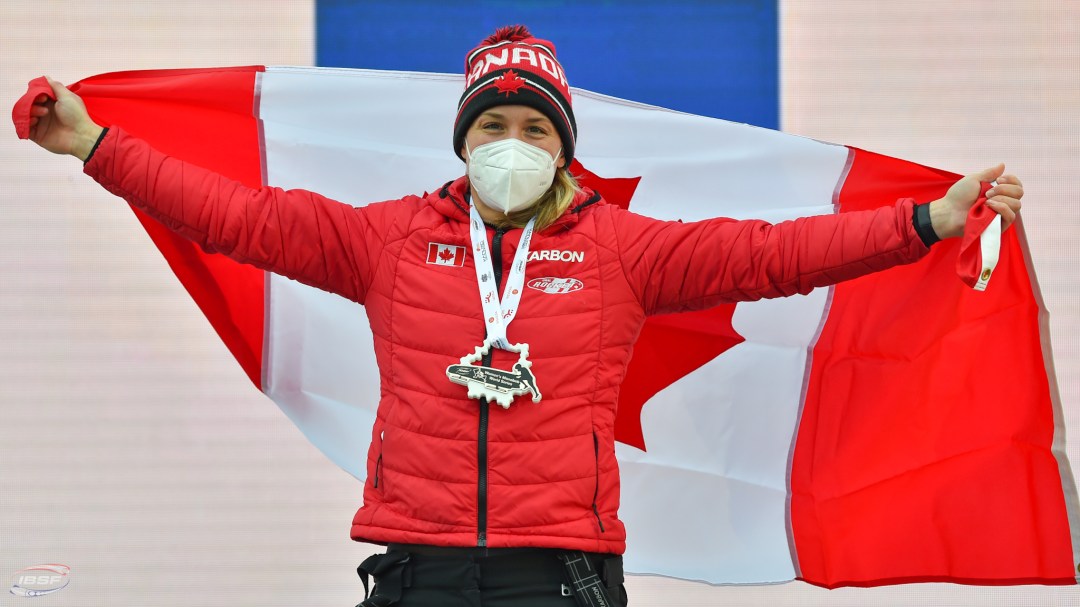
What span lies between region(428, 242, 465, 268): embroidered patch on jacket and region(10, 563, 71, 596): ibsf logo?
1.46 m

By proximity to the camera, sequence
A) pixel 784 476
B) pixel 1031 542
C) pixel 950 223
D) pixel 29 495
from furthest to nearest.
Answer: pixel 29 495, pixel 784 476, pixel 1031 542, pixel 950 223

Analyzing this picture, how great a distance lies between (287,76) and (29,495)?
1.13 m

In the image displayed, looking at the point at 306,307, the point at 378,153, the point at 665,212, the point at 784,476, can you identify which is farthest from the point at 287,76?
the point at 784,476

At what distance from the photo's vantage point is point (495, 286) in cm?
171

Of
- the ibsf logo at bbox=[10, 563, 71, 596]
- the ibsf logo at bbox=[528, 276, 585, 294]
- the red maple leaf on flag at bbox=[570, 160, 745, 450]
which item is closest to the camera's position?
the ibsf logo at bbox=[528, 276, 585, 294]

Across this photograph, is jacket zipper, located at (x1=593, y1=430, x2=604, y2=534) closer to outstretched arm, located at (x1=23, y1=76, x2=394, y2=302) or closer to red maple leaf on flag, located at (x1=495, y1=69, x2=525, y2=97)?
outstretched arm, located at (x1=23, y1=76, x2=394, y2=302)

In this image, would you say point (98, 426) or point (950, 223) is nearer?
point (950, 223)

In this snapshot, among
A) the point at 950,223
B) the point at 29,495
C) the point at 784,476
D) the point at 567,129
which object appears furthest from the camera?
the point at 29,495

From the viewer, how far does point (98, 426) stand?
106 inches

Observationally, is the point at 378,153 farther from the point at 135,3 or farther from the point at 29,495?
the point at 29,495

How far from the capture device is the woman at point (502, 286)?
163cm

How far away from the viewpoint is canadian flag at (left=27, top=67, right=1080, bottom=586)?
2.18m

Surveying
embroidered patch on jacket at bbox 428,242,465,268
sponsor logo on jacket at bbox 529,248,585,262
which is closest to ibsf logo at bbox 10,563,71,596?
embroidered patch on jacket at bbox 428,242,465,268

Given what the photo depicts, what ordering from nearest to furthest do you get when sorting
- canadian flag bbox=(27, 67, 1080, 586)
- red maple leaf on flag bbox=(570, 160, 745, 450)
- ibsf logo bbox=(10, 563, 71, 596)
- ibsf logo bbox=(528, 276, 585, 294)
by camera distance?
ibsf logo bbox=(528, 276, 585, 294), canadian flag bbox=(27, 67, 1080, 586), red maple leaf on flag bbox=(570, 160, 745, 450), ibsf logo bbox=(10, 563, 71, 596)
